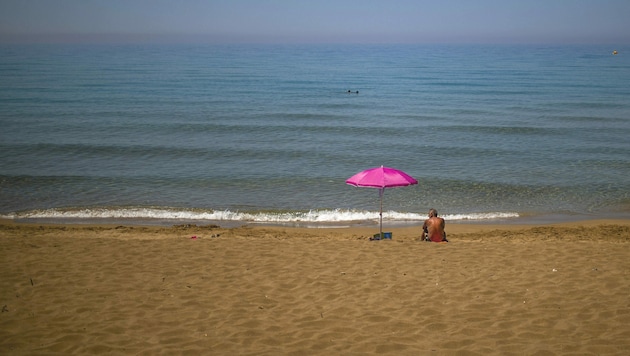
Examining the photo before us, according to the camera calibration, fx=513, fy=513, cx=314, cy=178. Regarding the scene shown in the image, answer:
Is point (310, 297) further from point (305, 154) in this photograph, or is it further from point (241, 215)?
point (305, 154)

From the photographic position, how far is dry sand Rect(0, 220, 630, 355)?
6422 mm

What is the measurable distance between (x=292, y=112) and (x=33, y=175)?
17.4m

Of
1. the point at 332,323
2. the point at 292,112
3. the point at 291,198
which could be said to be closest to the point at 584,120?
the point at 292,112

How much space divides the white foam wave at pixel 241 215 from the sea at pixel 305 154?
0.07 meters

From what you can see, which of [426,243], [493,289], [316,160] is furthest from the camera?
[316,160]

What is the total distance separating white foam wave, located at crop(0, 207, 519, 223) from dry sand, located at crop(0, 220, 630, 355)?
11.8ft

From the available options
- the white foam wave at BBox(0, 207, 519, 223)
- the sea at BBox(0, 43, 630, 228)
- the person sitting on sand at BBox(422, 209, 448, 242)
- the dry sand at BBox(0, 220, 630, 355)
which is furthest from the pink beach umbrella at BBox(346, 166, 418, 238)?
the white foam wave at BBox(0, 207, 519, 223)

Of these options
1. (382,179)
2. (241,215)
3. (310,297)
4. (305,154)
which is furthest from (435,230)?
(305,154)

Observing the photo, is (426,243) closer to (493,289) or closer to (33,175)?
(493,289)

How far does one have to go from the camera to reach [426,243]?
11.0 m

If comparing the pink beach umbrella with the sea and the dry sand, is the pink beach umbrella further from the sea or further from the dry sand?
the sea

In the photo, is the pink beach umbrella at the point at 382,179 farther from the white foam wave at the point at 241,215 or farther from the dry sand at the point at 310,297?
the white foam wave at the point at 241,215

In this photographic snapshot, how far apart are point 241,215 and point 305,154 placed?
25.9 feet

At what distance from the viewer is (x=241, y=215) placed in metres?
15.4
